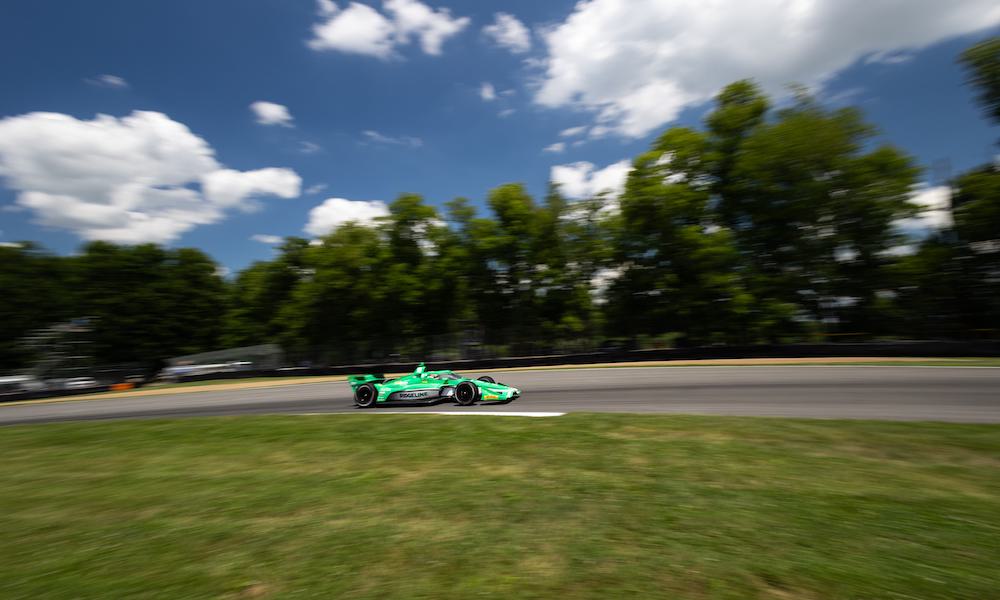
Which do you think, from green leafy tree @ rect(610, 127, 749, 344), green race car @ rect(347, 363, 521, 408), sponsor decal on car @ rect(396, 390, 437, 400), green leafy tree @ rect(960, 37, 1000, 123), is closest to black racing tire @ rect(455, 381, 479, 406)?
green race car @ rect(347, 363, 521, 408)

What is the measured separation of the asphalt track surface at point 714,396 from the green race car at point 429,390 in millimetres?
306

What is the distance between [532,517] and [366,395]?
10.0 m

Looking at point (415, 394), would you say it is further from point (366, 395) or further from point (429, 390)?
point (366, 395)

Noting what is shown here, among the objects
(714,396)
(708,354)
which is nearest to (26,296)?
(708,354)

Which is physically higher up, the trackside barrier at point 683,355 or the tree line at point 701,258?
the tree line at point 701,258

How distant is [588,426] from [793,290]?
24.7 m

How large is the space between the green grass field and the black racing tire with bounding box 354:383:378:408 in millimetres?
5769

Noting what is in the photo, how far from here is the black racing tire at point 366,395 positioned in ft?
43.9

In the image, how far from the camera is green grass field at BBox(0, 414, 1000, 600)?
3.16 m

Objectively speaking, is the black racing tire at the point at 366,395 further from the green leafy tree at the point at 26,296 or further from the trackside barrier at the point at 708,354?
the green leafy tree at the point at 26,296

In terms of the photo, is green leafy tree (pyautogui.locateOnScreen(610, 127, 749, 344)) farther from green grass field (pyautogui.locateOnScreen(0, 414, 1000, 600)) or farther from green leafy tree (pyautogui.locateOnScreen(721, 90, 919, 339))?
green grass field (pyautogui.locateOnScreen(0, 414, 1000, 600))

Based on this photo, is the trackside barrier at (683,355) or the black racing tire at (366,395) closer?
the black racing tire at (366,395)

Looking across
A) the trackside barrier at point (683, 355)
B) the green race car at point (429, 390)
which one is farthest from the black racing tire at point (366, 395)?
the trackside barrier at point (683, 355)

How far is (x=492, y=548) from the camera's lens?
143 inches
